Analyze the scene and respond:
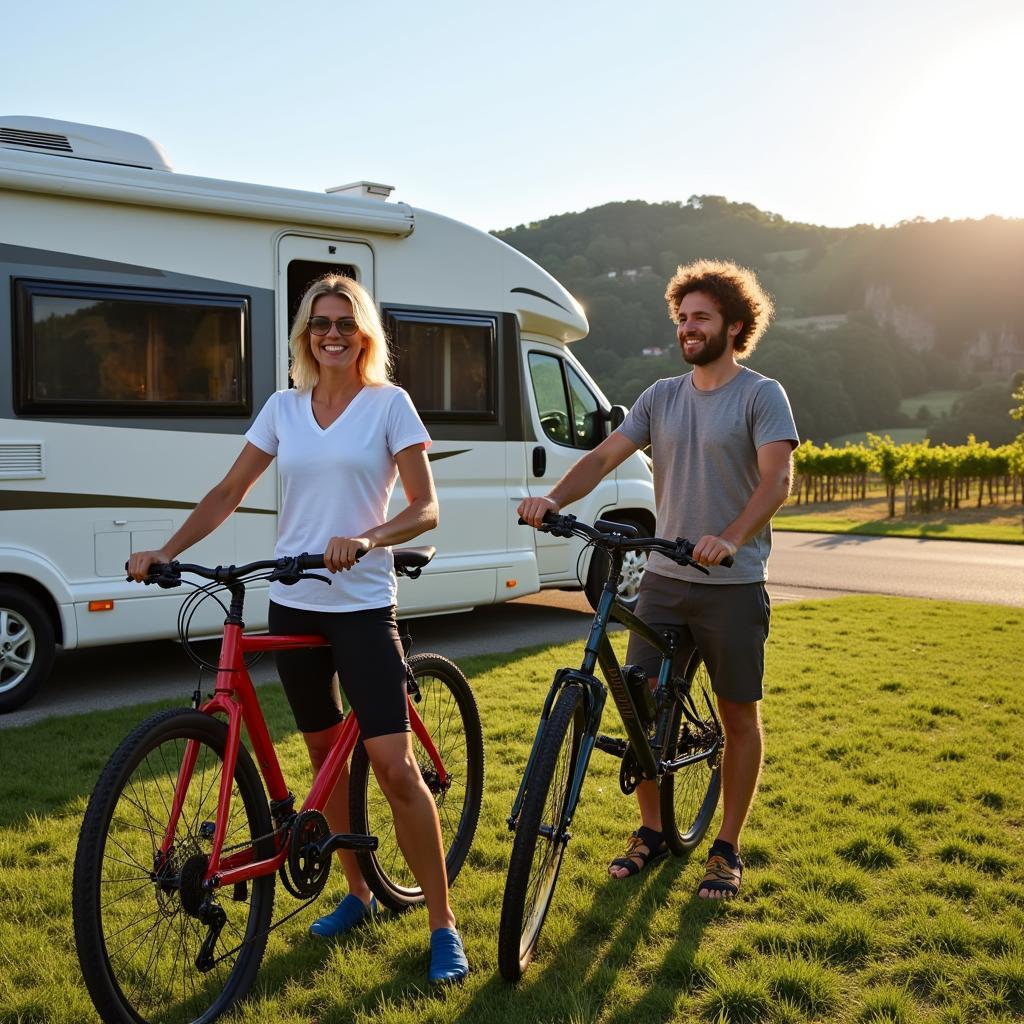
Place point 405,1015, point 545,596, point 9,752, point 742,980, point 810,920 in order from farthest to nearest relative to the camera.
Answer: point 545,596
point 9,752
point 810,920
point 742,980
point 405,1015

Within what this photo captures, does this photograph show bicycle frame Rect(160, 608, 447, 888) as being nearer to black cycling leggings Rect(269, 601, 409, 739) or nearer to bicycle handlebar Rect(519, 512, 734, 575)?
black cycling leggings Rect(269, 601, 409, 739)

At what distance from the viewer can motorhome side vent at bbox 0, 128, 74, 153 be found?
21.5ft

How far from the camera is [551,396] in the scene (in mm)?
9023

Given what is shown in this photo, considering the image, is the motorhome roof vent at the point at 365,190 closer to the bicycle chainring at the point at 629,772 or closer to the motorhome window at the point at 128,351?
the motorhome window at the point at 128,351

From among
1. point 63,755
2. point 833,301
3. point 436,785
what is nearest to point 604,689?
point 436,785

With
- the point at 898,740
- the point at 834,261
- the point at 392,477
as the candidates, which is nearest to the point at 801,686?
the point at 898,740

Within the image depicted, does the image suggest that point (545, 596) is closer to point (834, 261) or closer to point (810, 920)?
point (810, 920)

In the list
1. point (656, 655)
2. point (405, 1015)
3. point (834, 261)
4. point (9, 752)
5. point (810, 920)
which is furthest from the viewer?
point (834, 261)

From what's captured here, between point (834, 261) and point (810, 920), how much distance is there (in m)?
96.4

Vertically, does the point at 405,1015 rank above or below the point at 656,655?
below

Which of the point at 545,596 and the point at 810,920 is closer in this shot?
the point at 810,920

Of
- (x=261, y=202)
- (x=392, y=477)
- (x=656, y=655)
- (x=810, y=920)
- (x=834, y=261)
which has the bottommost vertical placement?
(x=810, y=920)

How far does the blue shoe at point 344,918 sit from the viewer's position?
3.41 m

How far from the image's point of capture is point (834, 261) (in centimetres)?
9369
